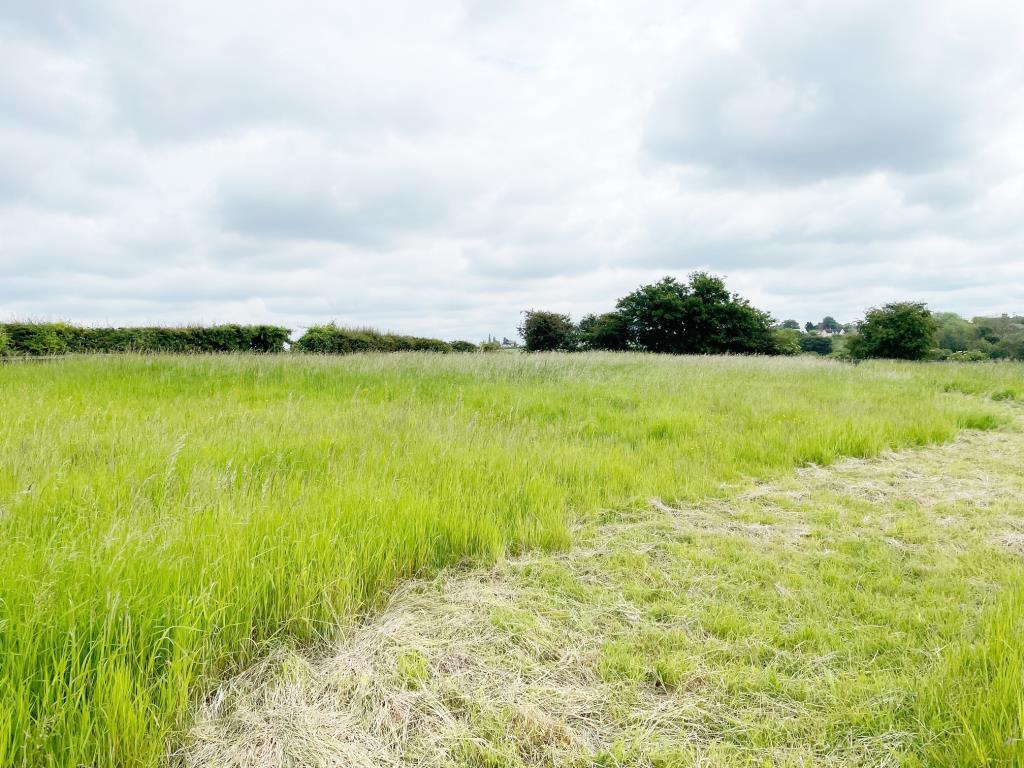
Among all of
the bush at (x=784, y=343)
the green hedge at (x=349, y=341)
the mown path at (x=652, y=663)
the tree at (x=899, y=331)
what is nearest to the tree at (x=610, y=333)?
the bush at (x=784, y=343)

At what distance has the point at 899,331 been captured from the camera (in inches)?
1057

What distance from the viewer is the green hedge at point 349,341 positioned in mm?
21688

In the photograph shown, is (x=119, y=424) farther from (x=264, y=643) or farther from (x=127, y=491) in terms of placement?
(x=264, y=643)

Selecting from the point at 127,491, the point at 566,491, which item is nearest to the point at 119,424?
the point at 127,491

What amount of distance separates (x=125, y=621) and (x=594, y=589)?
6.84 feet

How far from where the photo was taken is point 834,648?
7.11ft

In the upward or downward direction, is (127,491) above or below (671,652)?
above

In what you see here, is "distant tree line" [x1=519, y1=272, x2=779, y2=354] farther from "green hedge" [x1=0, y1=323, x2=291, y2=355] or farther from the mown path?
the mown path

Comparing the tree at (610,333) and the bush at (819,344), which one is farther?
the bush at (819,344)

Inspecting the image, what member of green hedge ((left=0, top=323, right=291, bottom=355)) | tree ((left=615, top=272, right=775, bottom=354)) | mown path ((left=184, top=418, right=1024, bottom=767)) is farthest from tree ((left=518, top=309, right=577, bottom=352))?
mown path ((left=184, top=418, right=1024, bottom=767))

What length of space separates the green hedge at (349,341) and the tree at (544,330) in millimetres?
18113

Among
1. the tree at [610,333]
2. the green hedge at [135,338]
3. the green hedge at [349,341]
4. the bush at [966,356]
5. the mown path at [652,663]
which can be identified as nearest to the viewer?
the mown path at [652,663]

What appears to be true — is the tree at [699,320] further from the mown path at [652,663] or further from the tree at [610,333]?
the mown path at [652,663]

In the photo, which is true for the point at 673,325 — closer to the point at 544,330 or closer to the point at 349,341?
the point at 544,330
